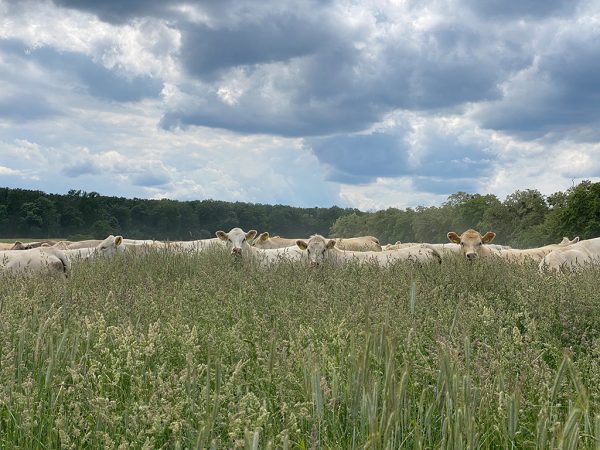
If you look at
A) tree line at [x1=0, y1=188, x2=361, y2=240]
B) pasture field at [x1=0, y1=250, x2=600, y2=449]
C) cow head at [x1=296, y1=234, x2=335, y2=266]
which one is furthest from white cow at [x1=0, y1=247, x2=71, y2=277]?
tree line at [x1=0, y1=188, x2=361, y2=240]

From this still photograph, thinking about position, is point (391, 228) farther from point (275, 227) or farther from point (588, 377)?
point (588, 377)

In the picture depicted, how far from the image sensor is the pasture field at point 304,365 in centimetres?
232

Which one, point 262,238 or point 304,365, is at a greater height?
point 262,238

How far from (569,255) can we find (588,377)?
8838 millimetres

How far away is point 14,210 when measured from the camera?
9294cm

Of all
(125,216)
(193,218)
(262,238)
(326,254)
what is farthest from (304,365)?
(125,216)

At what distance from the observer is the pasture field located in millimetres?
2324

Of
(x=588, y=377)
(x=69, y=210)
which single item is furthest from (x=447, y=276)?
(x=69, y=210)

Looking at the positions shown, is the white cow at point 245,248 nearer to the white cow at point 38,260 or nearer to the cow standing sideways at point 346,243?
the cow standing sideways at point 346,243

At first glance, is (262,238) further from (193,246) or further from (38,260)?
(38,260)

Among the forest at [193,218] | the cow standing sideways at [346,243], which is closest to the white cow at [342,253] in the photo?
the cow standing sideways at [346,243]

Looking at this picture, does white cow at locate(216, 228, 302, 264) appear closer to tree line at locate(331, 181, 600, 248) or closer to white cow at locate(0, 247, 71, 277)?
white cow at locate(0, 247, 71, 277)

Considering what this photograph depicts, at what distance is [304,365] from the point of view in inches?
107

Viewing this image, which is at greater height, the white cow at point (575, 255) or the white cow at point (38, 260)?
the white cow at point (575, 255)
